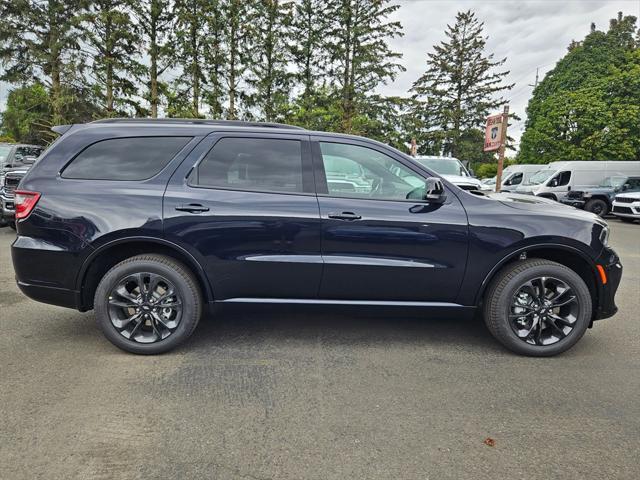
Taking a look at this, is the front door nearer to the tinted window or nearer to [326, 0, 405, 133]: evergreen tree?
the tinted window

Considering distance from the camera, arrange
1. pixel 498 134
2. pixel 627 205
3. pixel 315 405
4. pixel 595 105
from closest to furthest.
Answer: pixel 315 405, pixel 498 134, pixel 627 205, pixel 595 105

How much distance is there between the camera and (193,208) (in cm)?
330

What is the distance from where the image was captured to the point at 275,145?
3.52 m

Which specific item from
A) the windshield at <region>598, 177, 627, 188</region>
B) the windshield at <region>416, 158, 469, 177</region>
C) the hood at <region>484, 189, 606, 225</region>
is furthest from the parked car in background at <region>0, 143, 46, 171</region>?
the windshield at <region>598, 177, 627, 188</region>

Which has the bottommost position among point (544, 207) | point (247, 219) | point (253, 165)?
point (247, 219)

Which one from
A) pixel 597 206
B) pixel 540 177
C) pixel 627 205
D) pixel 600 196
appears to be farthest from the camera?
pixel 540 177

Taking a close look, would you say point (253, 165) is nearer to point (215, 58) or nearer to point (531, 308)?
point (531, 308)

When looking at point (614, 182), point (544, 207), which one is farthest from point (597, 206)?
point (544, 207)

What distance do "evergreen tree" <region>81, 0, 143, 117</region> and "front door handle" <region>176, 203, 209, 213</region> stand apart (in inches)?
908

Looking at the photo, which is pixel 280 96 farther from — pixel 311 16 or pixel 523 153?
pixel 523 153

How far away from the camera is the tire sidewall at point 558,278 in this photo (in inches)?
134

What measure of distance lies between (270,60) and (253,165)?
25572 mm

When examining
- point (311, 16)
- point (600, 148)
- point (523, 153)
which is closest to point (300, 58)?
point (311, 16)

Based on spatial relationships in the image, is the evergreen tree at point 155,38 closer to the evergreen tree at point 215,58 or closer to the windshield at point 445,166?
the evergreen tree at point 215,58
